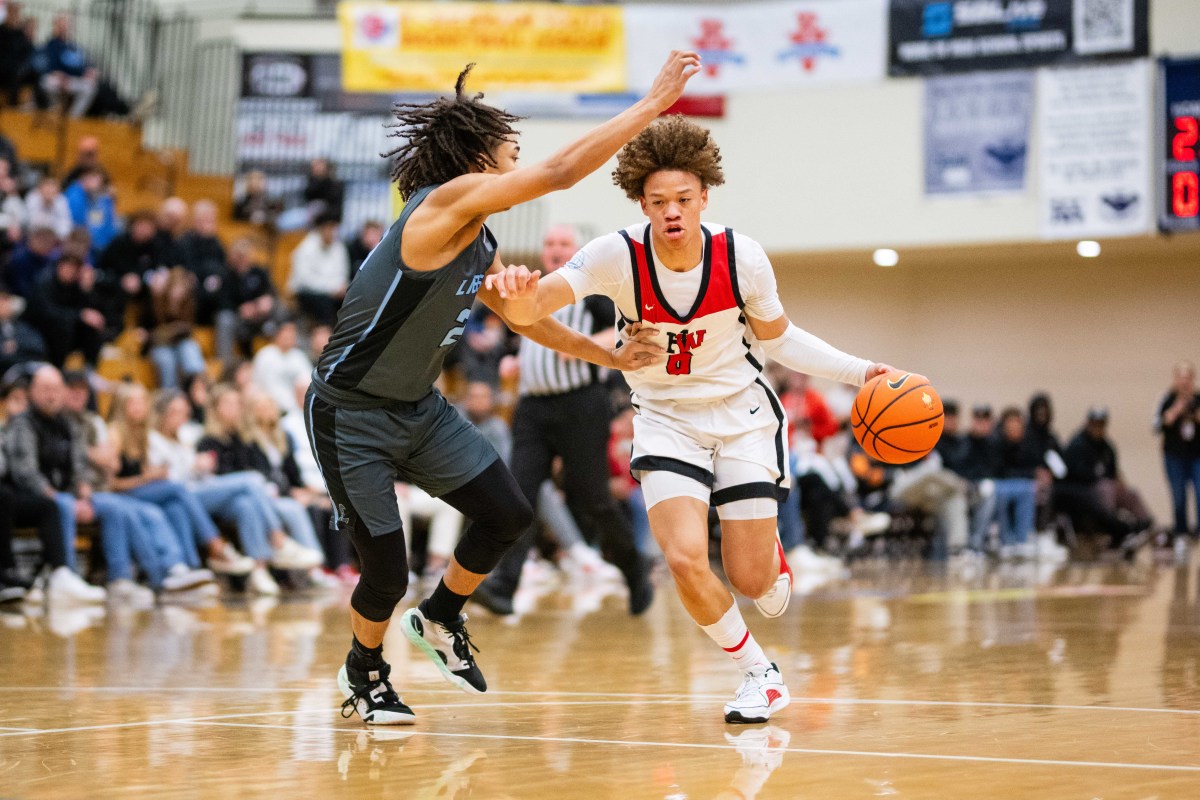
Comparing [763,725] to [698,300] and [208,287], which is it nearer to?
[698,300]

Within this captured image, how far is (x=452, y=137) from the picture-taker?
509cm

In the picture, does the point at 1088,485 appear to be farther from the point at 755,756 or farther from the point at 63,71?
the point at 755,756

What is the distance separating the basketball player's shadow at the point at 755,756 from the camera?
3.79m

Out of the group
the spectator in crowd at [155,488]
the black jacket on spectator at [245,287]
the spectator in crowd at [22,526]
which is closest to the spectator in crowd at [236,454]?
the spectator in crowd at [155,488]

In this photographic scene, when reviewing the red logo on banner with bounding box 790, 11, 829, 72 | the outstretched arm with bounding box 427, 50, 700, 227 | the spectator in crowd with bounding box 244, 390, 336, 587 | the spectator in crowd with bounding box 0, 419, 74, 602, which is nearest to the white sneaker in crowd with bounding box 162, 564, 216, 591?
the spectator in crowd with bounding box 0, 419, 74, 602

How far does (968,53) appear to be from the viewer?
58.6 feet

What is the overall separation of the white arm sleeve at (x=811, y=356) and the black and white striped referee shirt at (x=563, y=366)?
3199mm

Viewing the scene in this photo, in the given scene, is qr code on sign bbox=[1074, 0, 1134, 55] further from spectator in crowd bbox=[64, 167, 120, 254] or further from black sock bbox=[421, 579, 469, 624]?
black sock bbox=[421, 579, 469, 624]

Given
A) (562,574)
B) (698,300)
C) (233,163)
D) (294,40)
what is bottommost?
(562,574)

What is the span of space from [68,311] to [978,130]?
10.6 metres

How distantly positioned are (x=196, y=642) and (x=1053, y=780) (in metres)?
5.35

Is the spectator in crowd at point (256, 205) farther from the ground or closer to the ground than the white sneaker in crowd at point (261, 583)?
farther from the ground

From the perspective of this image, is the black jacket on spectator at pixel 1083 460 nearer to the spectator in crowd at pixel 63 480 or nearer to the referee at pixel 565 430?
the referee at pixel 565 430

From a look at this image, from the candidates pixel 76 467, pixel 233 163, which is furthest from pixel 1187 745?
pixel 233 163
